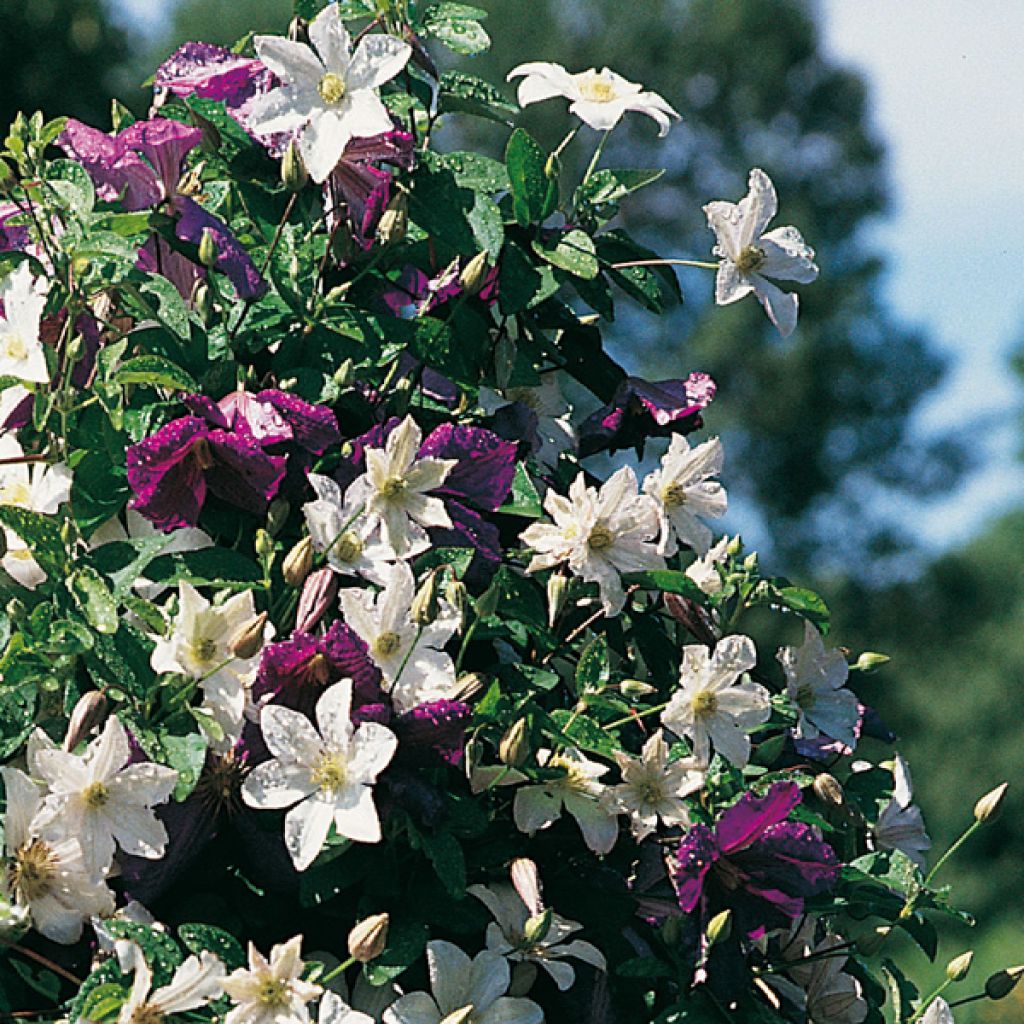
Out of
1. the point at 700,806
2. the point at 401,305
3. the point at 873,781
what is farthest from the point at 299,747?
the point at 873,781

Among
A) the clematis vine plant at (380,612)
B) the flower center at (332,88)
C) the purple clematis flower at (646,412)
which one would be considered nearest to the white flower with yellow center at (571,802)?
the clematis vine plant at (380,612)

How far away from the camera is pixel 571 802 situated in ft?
3.38

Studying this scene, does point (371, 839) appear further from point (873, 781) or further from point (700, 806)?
point (873, 781)

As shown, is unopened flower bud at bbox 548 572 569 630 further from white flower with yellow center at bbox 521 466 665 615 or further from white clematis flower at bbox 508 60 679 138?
white clematis flower at bbox 508 60 679 138

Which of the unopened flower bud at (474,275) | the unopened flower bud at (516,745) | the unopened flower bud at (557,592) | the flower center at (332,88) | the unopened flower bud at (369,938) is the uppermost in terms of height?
the flower center at (332,88)

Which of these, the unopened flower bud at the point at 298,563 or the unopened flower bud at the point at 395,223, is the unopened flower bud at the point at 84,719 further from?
the unopened flower bud at the point at 395,223

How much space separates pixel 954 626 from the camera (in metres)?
15.2

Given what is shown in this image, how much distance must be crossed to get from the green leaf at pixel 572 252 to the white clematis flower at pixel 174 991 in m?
0.54

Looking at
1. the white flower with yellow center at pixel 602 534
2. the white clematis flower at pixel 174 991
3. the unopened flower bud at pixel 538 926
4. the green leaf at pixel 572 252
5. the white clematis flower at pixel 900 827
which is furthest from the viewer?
the white clematis flower at pixel 900 827

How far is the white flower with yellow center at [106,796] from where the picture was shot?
0.91 meters

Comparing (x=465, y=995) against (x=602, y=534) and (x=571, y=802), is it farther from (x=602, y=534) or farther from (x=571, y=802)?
(x=602, y=534)

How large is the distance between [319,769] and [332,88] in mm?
457

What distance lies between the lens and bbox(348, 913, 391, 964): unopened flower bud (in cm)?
89

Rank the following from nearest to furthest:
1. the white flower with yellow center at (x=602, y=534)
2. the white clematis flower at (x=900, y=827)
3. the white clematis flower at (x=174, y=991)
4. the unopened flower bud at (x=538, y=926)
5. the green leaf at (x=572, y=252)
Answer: the white clematis flower at (x=174, y=991) → the unopened flower bud at (x=538, y=926) → the white flower with yellow center at (x=602, y=534) → the green leaf at (x=572, y=252) → the white clematis flower at (x=900, y=827)
